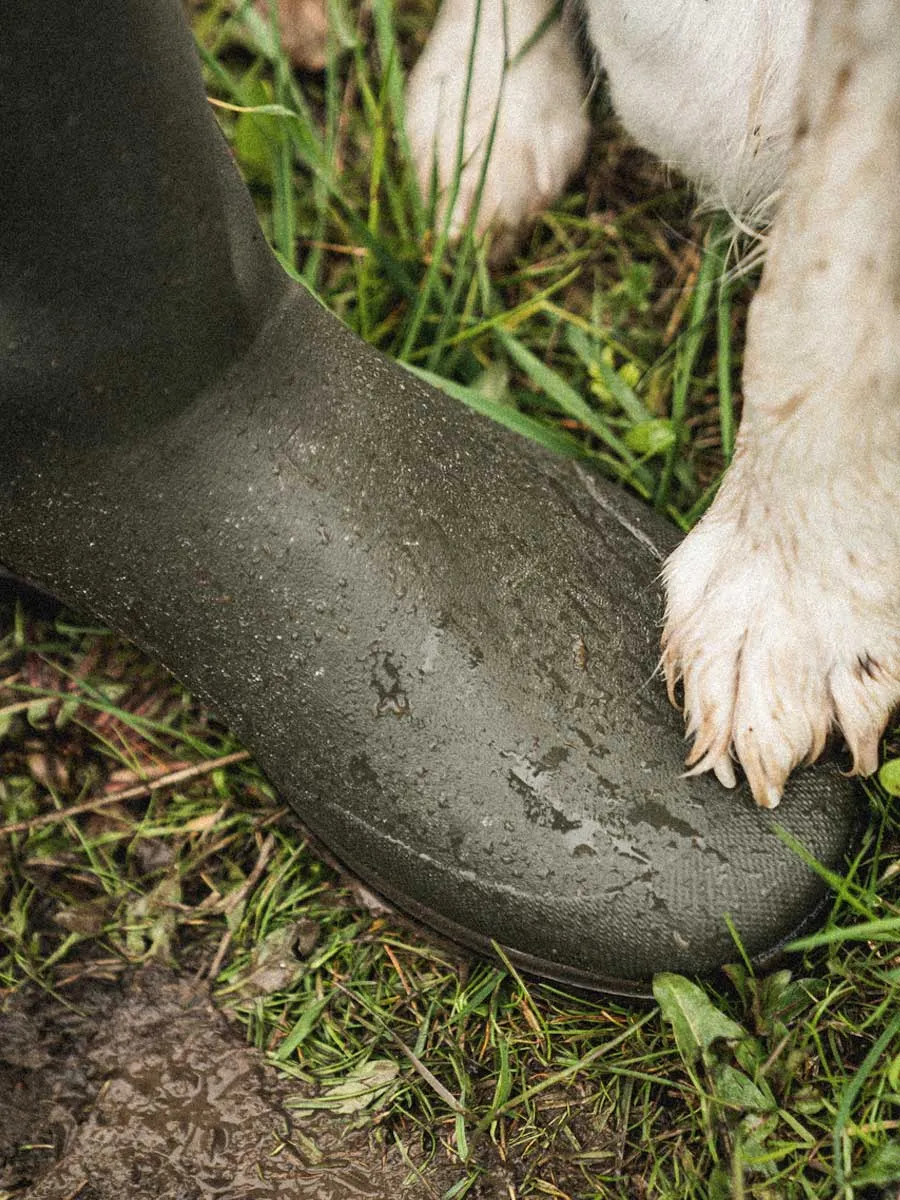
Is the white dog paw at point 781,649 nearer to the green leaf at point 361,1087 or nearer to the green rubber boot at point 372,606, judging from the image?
the green rubber boot at point 372,606

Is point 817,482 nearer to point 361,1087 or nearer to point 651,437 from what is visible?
point 651,437

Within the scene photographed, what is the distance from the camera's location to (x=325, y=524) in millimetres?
1051

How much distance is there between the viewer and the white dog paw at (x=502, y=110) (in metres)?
1.51

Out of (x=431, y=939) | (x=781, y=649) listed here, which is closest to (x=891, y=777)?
(x=781, y=649)

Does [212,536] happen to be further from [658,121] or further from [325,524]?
[658,121]

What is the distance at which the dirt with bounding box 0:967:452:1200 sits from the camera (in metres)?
1.03

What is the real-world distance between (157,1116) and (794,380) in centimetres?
83

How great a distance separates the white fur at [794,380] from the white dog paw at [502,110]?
252mm

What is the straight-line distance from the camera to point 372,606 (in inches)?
41.3

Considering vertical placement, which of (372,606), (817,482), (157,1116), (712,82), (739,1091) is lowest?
(157,1116)

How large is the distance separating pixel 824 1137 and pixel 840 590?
0.44 metres

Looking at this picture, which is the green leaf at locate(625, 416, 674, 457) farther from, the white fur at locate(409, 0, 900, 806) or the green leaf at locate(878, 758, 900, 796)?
the green leaf at locate(878, 758, 900, 796)

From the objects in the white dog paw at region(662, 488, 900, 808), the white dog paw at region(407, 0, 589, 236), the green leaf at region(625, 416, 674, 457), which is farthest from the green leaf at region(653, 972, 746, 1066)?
the white dog paw at region(407, 0, 589, 236)

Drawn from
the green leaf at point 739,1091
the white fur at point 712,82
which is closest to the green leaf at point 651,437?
the white fur at point 712,82
